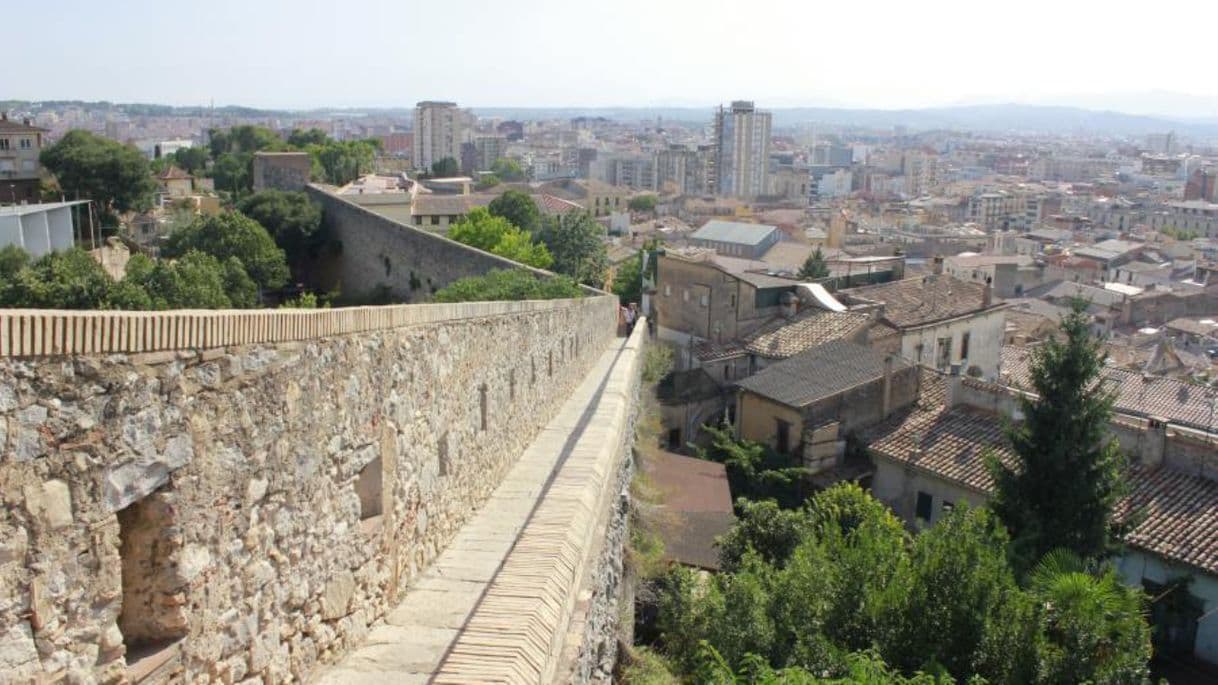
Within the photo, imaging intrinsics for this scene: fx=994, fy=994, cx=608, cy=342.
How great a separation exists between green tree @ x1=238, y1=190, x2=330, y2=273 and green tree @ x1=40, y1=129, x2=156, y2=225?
665 centimetres

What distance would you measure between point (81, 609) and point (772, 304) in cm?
2793

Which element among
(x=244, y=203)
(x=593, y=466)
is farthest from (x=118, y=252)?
(x=593, y=466)

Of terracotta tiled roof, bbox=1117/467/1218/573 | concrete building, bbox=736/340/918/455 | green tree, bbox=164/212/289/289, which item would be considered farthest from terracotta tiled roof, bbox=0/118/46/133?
terracotta tiled roof, bbox=1117/467/1218/573

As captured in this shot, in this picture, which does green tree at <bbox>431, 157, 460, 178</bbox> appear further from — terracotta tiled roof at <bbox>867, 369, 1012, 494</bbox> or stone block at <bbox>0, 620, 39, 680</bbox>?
stone block at <bbox>0, 620, 39, 680</bbox>

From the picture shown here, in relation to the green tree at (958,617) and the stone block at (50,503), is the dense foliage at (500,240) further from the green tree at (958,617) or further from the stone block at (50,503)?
the stone block at (50,503)

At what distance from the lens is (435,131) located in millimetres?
181625

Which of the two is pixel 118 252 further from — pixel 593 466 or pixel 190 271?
pixel 593 466

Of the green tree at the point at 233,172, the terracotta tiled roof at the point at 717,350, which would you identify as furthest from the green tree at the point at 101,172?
the terracotta tiled roof at the point at 717,350

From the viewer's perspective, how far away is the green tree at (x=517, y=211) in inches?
1679

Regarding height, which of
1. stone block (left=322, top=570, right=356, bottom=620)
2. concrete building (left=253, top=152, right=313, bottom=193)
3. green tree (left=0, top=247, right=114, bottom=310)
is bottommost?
green tree (left=0, top=247, right=114, bottom=310)

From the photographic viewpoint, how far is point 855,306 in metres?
29.9

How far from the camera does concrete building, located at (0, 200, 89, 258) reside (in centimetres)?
2666

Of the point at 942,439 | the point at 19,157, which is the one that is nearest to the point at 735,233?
the point at 19,157

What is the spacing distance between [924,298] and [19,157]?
39.8m
